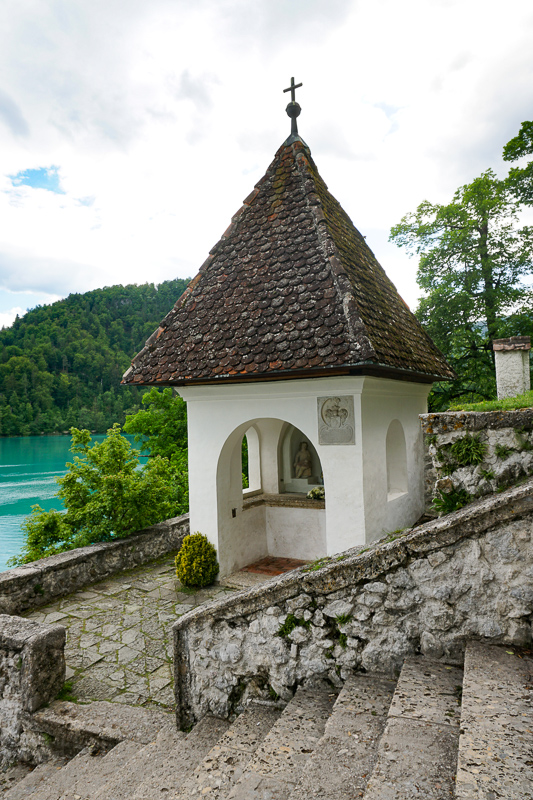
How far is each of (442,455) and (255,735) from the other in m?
2.13

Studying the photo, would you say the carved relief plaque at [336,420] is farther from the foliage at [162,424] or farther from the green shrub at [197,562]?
the foliage at [162,424]

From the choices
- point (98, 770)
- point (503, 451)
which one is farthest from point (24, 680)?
point (503, 451)

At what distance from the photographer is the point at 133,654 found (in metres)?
4.98

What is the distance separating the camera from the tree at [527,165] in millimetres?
12248

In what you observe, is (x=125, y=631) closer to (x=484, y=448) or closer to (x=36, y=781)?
(x=36, y=781)

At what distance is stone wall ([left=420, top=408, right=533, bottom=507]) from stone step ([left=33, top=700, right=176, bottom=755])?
2.75m

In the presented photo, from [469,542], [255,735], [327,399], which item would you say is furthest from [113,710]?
[327,399]

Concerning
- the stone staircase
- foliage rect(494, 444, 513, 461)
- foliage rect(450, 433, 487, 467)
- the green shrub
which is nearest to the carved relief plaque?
the green shrub

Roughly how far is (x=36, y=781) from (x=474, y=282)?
1381 cm

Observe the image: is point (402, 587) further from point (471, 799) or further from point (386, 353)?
point (386, 353)

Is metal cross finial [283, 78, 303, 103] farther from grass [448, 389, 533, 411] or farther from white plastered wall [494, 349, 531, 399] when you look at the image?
grass [448, 389, 533, 411]

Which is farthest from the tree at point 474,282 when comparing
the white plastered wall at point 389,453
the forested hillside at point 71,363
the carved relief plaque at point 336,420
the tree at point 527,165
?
the forested hillside at point 71,363

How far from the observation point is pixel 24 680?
4090mm

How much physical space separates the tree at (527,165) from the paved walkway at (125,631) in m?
12.8
